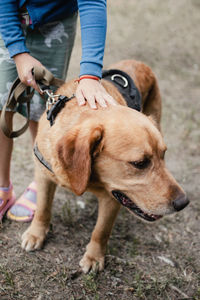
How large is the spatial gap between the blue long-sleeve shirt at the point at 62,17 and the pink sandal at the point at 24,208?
136 centimetres

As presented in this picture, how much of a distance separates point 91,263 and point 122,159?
1065 mm

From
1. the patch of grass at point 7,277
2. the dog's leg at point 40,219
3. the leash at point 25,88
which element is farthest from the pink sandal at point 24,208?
the leash at point 25,88

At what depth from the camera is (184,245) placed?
10.3 feet

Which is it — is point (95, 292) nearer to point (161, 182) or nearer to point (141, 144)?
point (161, 182)

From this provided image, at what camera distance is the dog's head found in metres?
2.02

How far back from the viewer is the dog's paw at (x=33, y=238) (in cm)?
276

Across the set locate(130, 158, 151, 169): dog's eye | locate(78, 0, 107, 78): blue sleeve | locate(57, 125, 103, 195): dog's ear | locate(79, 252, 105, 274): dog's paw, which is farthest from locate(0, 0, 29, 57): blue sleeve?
locate(79, 252, 105, 274): dog's paw

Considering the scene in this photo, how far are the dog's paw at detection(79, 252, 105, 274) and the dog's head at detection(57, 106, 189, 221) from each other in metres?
0.75

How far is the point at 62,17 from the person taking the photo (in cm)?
268

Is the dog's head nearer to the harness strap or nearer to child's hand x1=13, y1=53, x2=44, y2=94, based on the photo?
the harness strap

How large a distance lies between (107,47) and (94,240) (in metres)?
5.62

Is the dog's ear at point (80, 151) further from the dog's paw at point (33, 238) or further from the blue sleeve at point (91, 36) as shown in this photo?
the dog's paw at point (33, 238)

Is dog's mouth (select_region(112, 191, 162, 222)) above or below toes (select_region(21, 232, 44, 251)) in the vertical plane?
above

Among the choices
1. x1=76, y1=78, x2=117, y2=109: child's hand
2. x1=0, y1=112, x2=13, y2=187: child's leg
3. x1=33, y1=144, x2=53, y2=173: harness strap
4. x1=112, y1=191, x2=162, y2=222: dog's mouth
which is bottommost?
x1=0, y1=112, x2=13, y2=187: child's leg
